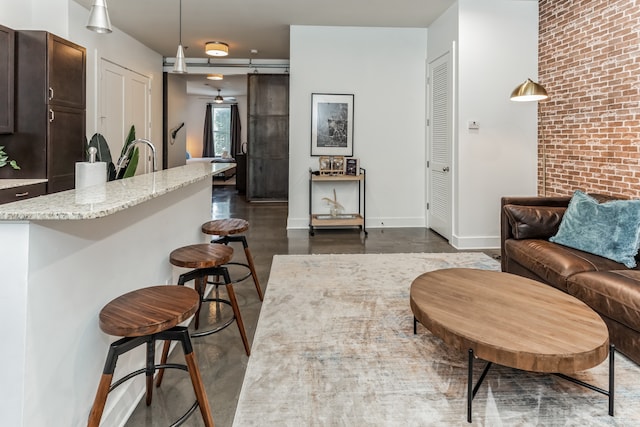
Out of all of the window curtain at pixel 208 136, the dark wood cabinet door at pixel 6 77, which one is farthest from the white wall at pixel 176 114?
the window curtain at pixel 208 136

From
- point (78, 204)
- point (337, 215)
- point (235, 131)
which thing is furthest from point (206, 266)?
point (235, 131)

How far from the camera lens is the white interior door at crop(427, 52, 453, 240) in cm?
511

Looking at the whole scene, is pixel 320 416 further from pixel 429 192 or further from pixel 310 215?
pixel 429 192

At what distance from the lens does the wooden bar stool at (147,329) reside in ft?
4.28

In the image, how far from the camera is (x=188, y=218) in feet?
9.30

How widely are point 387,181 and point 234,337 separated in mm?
4101

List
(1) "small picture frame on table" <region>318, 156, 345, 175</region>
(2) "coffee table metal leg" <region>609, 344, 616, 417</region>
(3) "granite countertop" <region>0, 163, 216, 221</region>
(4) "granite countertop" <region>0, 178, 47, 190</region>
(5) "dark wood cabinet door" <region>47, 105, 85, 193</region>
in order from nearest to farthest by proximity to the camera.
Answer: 1. (3) "granite countertop" <region>0, 163, 216, 221</region>
2. (2) "coffee table metal leg" <region>609, 344, 616, 417</region>
3. (4) "granite countertop" <region>0, 178, 47, 190</region>
4. (5) "dark wood cabinet door" <region>47, 105, 85, 193</region>
5. (1) "small picture frame on table" <region>318, 156, 345, 175</region>

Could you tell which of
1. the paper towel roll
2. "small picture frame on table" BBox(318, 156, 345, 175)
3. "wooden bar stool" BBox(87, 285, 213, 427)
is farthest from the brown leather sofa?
the paper towel roll

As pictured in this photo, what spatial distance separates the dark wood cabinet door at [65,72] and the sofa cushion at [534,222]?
4.58 metres

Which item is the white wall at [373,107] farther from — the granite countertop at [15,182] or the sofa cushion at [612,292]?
the sofa cushion at [612,292]

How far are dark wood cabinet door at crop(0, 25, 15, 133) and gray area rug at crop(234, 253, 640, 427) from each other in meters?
3.17

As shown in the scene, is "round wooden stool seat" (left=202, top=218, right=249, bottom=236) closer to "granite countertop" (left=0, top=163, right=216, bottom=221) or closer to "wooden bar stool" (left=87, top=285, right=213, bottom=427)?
"granite countertop" (left=0, top=163, right=216, bottom=221)

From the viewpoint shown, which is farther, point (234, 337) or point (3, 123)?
point (3, 123)

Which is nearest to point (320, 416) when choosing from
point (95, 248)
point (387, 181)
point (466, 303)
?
point (466, 303)
